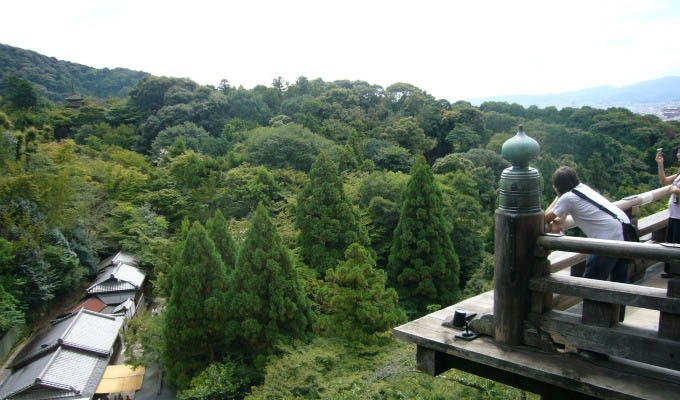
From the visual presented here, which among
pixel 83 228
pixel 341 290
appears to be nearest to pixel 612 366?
pixel 341 290

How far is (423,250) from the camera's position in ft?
48.7

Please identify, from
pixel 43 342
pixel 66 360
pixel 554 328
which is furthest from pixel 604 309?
pixel 43 342

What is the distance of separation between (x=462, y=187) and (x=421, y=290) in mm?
7567

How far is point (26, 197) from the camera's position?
17984 millimetres

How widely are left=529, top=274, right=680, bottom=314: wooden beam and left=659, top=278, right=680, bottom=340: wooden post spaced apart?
3cm

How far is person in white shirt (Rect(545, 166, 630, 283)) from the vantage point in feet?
9.70

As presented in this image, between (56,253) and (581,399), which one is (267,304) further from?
(56,253)

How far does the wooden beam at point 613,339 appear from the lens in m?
2.16

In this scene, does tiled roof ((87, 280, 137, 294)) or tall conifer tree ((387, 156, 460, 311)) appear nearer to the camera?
tall conifer tree ((387, 156, 460, 311))

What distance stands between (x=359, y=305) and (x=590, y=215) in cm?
756

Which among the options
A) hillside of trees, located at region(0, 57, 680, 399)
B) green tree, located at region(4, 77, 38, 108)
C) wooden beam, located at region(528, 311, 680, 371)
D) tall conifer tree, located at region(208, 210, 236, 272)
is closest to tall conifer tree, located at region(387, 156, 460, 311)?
hillside of trees, located at region(0, 57, 680, 399)

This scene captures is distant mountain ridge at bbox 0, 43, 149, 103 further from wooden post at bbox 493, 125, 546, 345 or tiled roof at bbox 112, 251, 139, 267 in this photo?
wooden post at bbox 493, 125, 546, 345

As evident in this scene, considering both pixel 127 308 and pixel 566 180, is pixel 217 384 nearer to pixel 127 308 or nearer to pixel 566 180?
pixel 566 180

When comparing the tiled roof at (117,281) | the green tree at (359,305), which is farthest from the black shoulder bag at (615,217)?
the tiled roof at (117,281)
